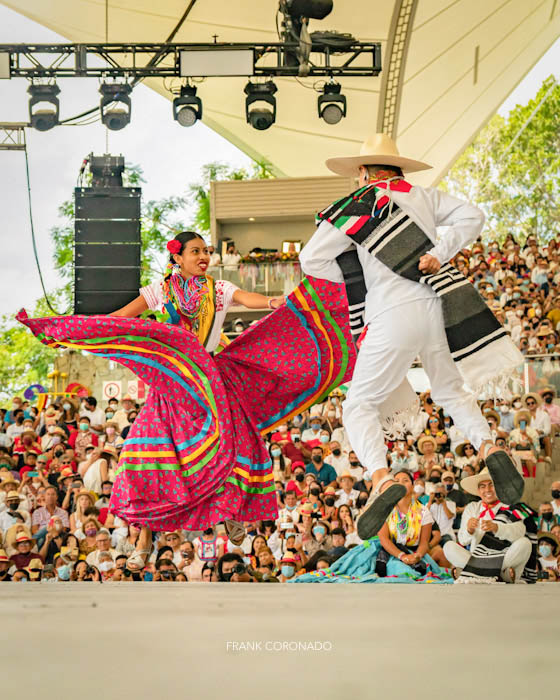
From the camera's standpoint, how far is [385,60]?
51.8ft

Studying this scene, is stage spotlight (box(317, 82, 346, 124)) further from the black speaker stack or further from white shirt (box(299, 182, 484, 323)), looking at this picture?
white shirt (box(299, 182, 484, 323))

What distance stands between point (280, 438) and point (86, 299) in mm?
2242

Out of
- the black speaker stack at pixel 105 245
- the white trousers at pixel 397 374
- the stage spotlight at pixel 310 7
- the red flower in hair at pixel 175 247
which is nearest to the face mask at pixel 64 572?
the black speaker stack at pixel 105 245

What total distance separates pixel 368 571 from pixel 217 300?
208 centimetres

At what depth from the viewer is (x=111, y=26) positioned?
16.2 meters

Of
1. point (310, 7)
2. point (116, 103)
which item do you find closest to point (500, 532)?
point (310, 7)

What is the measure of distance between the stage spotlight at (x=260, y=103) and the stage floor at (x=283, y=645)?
781 cm

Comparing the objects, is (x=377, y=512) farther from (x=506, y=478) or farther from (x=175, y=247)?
(x=175, y=247)

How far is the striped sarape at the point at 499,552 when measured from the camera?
4859 mm

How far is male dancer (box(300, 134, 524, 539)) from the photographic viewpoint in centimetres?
329

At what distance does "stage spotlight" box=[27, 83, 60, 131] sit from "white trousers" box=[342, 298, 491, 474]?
7516 millimetres

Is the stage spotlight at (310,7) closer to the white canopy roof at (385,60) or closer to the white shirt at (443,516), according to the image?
the white shirt at (443,516)

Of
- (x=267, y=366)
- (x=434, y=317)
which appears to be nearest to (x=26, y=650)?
(x=434, y=317)

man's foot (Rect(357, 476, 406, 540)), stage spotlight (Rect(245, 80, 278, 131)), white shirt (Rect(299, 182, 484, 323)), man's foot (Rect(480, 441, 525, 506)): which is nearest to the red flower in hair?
white shirt (Rect(299, 182, 484, 323))
